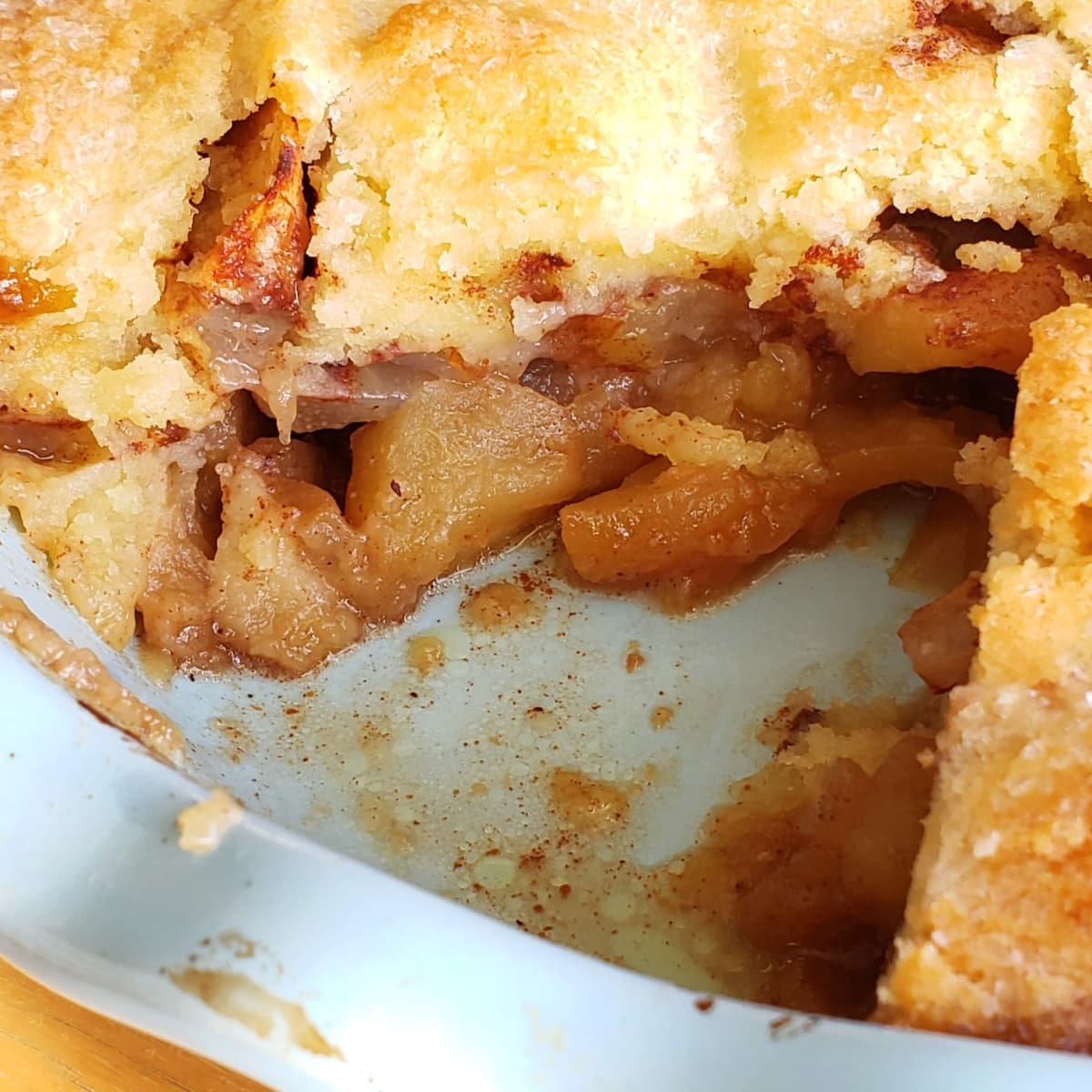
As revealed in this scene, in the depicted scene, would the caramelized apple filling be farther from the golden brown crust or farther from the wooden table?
the wooden table

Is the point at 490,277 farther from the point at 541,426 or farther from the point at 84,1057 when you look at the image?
the point at 84,1057

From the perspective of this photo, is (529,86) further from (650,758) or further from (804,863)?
(804,863)

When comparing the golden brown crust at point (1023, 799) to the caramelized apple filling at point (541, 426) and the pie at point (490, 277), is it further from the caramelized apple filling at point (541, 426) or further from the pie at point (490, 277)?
the caramelized apple filling at point (541, 426)

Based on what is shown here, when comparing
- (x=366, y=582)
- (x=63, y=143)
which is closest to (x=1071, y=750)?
(x=366, y=582)

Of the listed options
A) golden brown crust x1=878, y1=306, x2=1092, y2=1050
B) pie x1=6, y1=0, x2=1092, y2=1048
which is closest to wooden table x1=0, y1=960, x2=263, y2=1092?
pie x1=6, y1=0, x2=1092, y2=1048

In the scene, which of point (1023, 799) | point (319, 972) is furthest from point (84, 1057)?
point (1023, 799)
